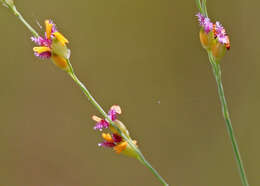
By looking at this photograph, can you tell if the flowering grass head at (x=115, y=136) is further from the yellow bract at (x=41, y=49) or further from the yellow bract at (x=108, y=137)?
the yellow bract at (x=41, y=49)

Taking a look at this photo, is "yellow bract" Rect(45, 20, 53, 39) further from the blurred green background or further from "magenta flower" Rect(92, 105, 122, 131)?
the blurred green background

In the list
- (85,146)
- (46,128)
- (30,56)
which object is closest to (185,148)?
(85,146)

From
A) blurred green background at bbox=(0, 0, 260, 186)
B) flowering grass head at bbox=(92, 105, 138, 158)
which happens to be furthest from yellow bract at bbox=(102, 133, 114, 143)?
blurred green background at bbox=(0, 0, 260, 186)

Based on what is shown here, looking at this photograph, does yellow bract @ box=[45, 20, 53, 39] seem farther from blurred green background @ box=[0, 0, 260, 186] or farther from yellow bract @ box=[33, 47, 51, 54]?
blurred green background @ box=[0, 0, 260, 186]

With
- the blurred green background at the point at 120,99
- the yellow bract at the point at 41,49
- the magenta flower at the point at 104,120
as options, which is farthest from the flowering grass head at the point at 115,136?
the blurred green background at the point at 120,99

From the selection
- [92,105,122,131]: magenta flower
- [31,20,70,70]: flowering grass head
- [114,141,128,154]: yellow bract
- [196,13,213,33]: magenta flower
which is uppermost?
[31,20,70,70]: flowering grass head

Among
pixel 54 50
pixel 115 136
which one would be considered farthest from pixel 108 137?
pixel 54 50

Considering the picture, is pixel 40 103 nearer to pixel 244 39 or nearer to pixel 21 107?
pixel 21 107

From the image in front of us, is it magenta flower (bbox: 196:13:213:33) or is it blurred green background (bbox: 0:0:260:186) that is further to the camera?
blurred green background (bbox: 0:0:260:186)

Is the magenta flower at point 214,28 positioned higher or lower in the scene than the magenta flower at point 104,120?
lower

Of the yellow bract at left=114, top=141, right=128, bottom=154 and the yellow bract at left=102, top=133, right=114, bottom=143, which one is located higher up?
the yellow bract at left=102, top=133, right=114, bottom=143
